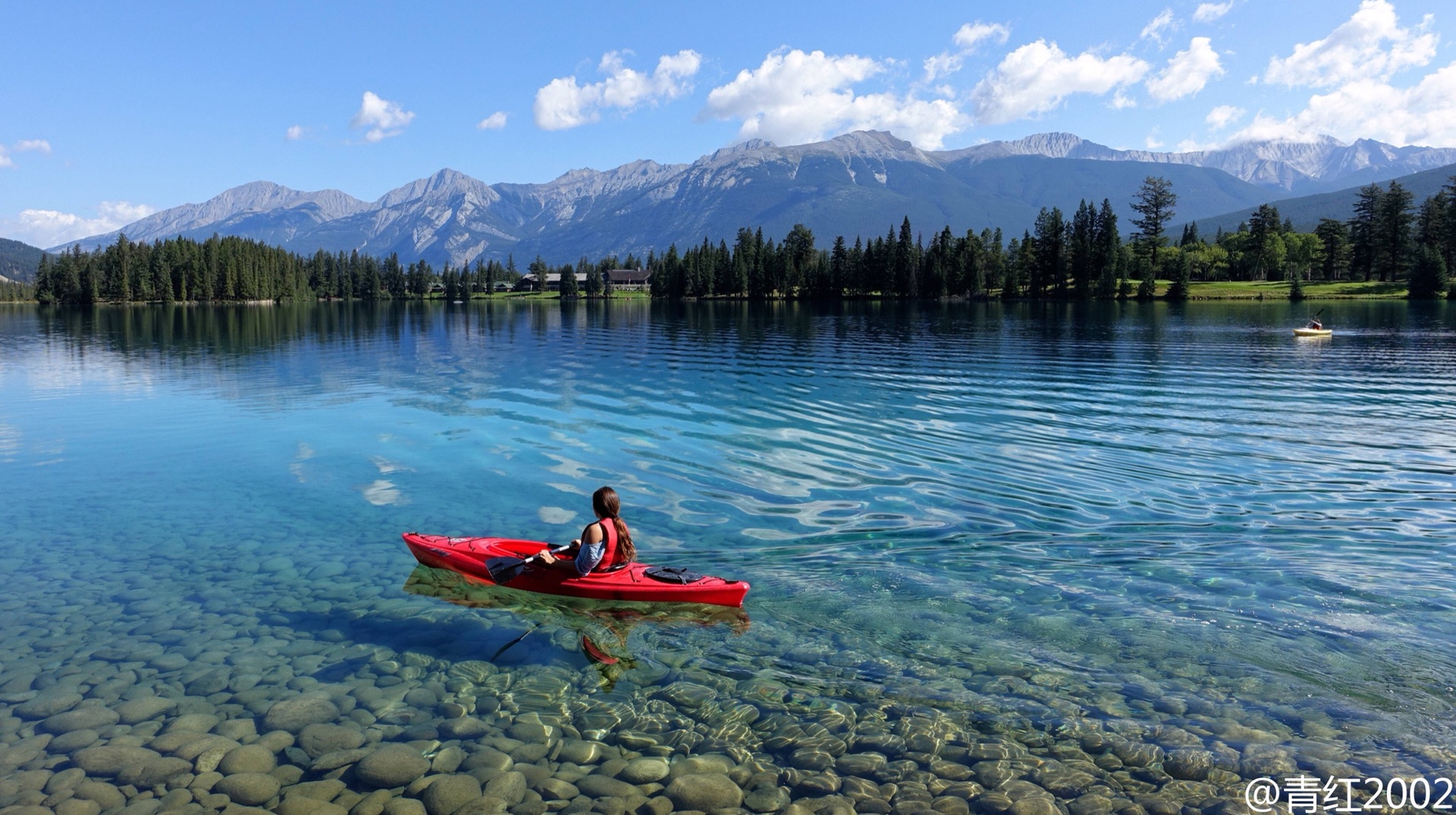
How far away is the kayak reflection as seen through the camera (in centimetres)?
1191

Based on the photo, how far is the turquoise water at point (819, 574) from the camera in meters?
9.44

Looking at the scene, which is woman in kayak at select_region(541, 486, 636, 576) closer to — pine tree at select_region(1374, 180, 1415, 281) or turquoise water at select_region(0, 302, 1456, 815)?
turquoise water at select_region(0, 302, 1456, 815)

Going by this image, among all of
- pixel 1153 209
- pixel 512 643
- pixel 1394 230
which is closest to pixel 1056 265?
pixel 1153 209

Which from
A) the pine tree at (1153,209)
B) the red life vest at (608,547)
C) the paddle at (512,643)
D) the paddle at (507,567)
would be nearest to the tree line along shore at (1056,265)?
the pine tree at (1153,209)

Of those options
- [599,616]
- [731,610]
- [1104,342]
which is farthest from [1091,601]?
[1104,342]

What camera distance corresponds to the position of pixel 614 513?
1302 cm

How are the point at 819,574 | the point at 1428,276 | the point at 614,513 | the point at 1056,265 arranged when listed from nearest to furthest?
the point at 614,513
the point at 819,574
the point at 1428,276
the point at 1056,265

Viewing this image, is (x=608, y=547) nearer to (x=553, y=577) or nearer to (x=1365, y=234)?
(x=553, y=577)

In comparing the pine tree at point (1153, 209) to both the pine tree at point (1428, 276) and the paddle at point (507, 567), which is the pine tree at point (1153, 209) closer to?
the pine tree at point (1428, 276)

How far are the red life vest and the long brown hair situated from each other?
0.24 feet

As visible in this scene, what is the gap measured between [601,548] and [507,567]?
181 centimetres

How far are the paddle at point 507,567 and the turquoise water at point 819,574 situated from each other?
46cm

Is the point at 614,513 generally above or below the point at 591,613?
above

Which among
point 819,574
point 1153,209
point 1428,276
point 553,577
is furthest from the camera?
point 1153,209
